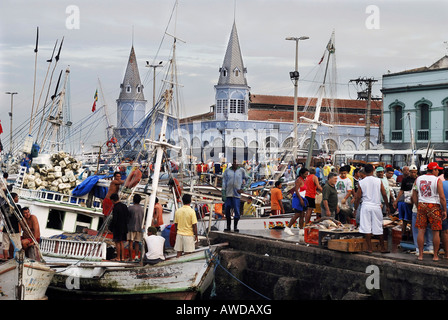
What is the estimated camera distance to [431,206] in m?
11.3

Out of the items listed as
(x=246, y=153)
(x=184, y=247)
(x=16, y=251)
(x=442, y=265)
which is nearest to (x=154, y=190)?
(x=184, y=247)

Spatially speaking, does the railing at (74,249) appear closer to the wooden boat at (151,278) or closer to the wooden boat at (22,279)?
the wooden boat at (151,278)

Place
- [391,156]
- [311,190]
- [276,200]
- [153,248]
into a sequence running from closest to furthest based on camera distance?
1. [153,248]
2. [311,190]
3. [276,200]
4. [391,156]

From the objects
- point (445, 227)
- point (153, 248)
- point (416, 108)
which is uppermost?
point (416, 108)

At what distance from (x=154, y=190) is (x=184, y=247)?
153 centimetres

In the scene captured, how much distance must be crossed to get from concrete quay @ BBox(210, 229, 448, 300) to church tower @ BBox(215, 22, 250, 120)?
61.9 meters

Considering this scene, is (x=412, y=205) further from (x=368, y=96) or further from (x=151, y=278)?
(x=368, y=96)

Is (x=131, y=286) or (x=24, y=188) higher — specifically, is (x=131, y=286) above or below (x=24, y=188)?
below

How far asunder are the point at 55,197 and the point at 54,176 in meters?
0.95

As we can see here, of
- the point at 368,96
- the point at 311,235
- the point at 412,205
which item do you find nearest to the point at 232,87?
the point at 368,96
